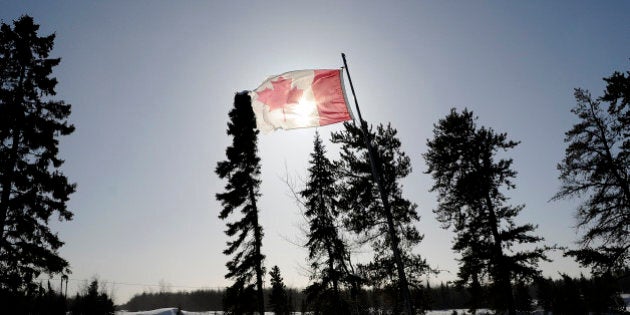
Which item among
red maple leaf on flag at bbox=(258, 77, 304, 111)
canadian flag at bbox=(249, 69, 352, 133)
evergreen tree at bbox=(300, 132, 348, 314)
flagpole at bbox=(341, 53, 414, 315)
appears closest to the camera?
flagpole at bbox=(341, 53, 414, 315)

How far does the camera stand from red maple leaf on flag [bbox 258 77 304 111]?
9312 millimetres

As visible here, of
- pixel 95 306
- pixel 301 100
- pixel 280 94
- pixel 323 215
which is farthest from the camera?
pixel 95 306

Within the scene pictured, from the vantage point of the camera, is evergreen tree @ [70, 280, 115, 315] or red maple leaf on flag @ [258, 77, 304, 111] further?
evergreen tree @ [70, 280, 115, 315]

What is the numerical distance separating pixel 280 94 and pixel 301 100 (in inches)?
26.9

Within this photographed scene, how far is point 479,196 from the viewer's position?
59.0 feet

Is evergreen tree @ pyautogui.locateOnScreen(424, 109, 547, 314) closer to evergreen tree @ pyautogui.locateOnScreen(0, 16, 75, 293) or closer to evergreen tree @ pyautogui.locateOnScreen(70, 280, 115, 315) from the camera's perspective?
evergreen tree @ pyautogui.locateOnScreen(0, 16, 75, 293)

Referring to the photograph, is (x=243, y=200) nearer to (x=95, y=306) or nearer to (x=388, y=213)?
(x=388, y=213)

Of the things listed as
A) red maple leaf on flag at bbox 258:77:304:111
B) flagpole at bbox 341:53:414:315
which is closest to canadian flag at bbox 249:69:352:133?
red maple leaf on flag at bbox 258:77:304:111

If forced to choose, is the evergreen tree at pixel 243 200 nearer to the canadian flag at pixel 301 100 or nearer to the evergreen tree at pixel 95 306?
the canadian flag at pixel 301 100

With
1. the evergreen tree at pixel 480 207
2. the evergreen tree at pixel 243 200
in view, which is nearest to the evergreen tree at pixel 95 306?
the evergreen tree at pixel 243 200

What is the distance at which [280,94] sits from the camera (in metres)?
9.47

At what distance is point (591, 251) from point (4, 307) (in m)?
22.9

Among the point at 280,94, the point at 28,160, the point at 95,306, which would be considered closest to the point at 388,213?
the point at 280,94

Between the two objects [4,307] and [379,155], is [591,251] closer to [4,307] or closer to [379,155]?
[379,155]
